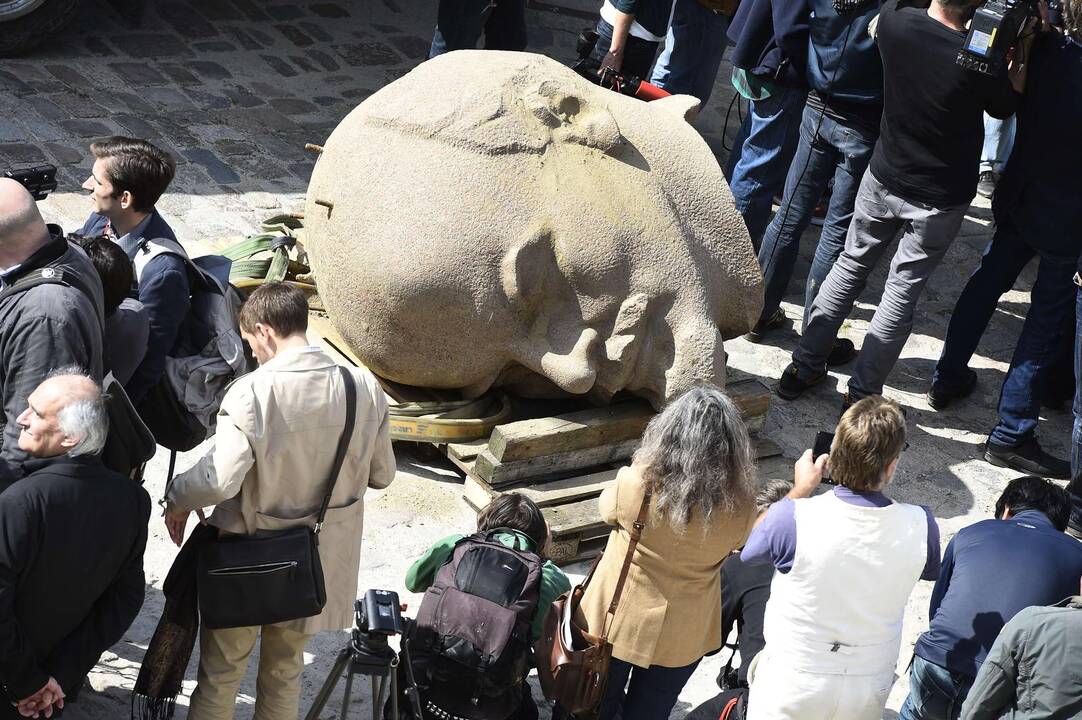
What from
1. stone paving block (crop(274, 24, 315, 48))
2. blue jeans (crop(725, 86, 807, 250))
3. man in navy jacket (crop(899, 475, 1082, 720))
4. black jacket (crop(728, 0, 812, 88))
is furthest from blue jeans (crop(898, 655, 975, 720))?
stone paving block (crop(274, 24, 315, 48))

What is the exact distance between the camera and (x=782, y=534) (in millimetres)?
3758

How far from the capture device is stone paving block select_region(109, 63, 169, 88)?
837cm

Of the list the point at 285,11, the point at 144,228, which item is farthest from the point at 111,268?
the point at 285,11

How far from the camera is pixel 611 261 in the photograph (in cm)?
524

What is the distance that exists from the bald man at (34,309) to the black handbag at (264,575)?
2.00 ft

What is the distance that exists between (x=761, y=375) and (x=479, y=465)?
2.03 m

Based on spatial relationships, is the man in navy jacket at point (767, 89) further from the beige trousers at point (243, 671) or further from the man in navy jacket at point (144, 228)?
the beige trousers at point (243, 671)

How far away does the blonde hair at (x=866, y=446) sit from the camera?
3766 millimetres

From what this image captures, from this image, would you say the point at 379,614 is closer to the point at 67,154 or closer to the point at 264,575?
the point at 264,575

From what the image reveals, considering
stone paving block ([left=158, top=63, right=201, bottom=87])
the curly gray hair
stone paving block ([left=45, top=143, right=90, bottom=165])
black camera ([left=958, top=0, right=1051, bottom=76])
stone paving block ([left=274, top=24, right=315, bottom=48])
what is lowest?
stone paving block ([left=45, top=143, right=90, bottom=165])

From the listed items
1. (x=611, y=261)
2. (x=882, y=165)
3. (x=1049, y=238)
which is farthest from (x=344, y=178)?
(x=1049, y=238)

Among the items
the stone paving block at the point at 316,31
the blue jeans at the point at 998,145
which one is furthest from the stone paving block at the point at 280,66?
the blue jeans at the point at 998,145

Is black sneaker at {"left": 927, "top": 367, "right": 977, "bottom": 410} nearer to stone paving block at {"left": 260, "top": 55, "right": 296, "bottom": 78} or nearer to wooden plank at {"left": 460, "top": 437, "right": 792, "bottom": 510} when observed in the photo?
wooden plank at {"left": 460, "top": 437, "right": 792, "bottom": 510}

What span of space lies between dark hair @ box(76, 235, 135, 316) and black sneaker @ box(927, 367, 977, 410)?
166 inches
